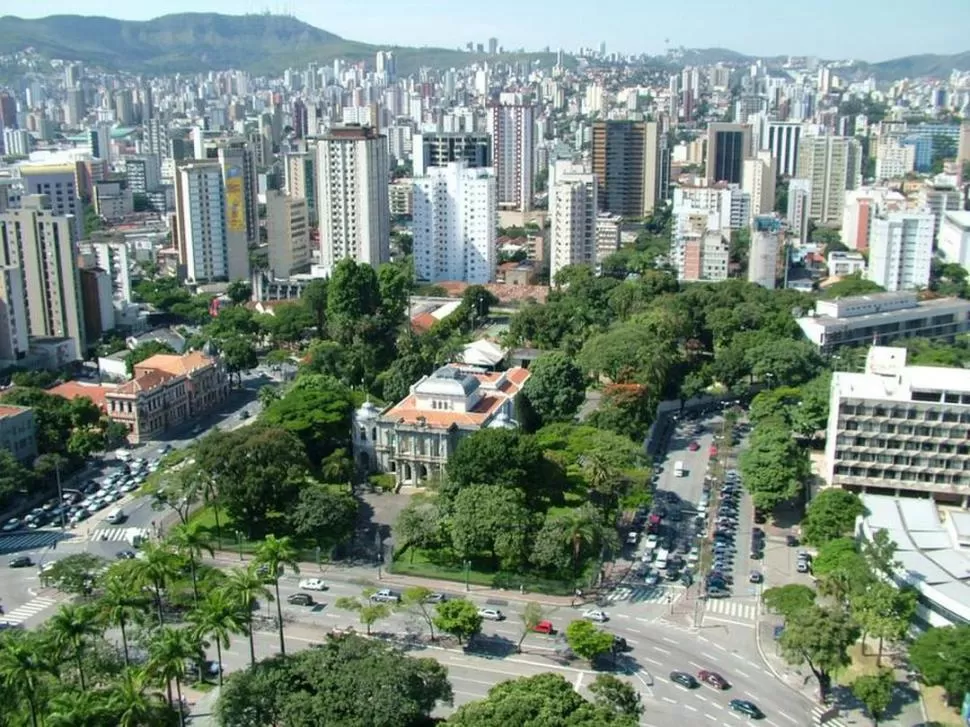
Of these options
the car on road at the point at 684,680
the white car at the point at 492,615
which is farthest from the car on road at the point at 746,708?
the white car at the point at 492,615

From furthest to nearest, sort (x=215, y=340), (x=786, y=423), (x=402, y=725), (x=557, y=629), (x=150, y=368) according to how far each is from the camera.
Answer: (x=215, y=340) < (x=150, y=368) < (x=786, y=423) < (x=557, y=629) < (x=402, y=725)

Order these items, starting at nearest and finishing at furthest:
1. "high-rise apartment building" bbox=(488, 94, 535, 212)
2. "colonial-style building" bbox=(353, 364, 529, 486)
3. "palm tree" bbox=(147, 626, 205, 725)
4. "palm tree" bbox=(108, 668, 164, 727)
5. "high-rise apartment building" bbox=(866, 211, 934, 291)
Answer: "palm tree" bbox=(108, 668, 164, 727), "palm tree" bbox=(147, 626, 205, 725), "colonial-style building" bbox=(353, 364, 529, 486), "high-rise apartment building" bbox=(866, 211, 934, 291), "high-rise apartment building" bbox=(488, 94, 535, 212)

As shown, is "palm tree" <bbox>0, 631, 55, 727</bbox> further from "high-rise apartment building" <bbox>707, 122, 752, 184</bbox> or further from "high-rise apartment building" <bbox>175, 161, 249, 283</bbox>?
"high-rise apartment building" <bbox>707, 122, 752, 184</bbox>

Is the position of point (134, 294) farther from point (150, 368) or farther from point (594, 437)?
point (594, 437)

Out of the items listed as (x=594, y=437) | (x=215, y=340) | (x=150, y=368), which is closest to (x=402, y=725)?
(x=594, y=437)

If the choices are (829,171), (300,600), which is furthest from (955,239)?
(300,600)

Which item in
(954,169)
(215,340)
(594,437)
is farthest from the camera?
(954,169)

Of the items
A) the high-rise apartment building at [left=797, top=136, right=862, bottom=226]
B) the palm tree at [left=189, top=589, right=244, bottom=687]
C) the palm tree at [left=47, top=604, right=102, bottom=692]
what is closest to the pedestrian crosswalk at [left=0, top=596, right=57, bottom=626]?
the palm tree at [left=47, top=604, right=102, bottom=692]

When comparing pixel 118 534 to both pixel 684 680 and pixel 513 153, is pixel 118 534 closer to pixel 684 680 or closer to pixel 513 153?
pixel 684 680
